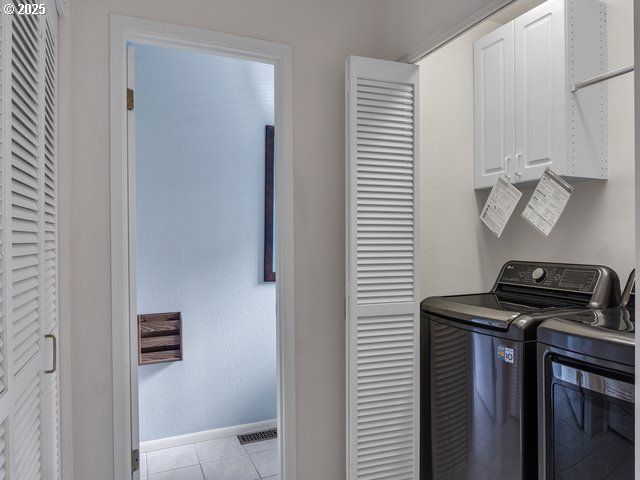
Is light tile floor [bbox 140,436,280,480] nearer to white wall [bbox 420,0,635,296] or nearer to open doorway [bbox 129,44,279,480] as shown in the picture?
open doorway [bbox 129,44,279,480]

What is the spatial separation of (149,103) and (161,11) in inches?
48.0

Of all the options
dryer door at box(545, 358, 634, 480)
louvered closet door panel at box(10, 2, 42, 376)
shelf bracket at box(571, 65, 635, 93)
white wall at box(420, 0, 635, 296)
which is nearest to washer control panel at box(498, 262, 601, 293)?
white wall at box(420, 0, 635, 296)

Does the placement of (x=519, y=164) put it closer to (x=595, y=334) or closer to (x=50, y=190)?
(x=595, y=334)

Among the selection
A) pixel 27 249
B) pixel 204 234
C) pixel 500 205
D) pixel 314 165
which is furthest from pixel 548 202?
pixel 204 234

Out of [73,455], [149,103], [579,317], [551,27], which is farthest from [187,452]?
[551,27]

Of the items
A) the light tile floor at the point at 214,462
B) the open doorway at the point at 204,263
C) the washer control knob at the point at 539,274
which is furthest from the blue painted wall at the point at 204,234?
the washer control knob at the point at 539,274

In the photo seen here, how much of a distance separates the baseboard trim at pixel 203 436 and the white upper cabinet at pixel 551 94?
2.32 metres

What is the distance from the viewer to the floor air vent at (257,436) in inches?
117

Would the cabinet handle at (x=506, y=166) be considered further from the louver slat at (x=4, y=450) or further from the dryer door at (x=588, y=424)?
the louver slat at (x=4, y=450)

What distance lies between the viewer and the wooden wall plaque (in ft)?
9.14

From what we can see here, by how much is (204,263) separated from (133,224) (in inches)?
50.5

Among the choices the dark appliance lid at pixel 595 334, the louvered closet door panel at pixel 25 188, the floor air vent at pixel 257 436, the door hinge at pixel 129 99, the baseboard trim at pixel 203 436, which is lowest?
the floor air vent at pixel 257 436

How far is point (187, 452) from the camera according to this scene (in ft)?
9.24

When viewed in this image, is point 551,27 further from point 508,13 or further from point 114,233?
point 114,233
